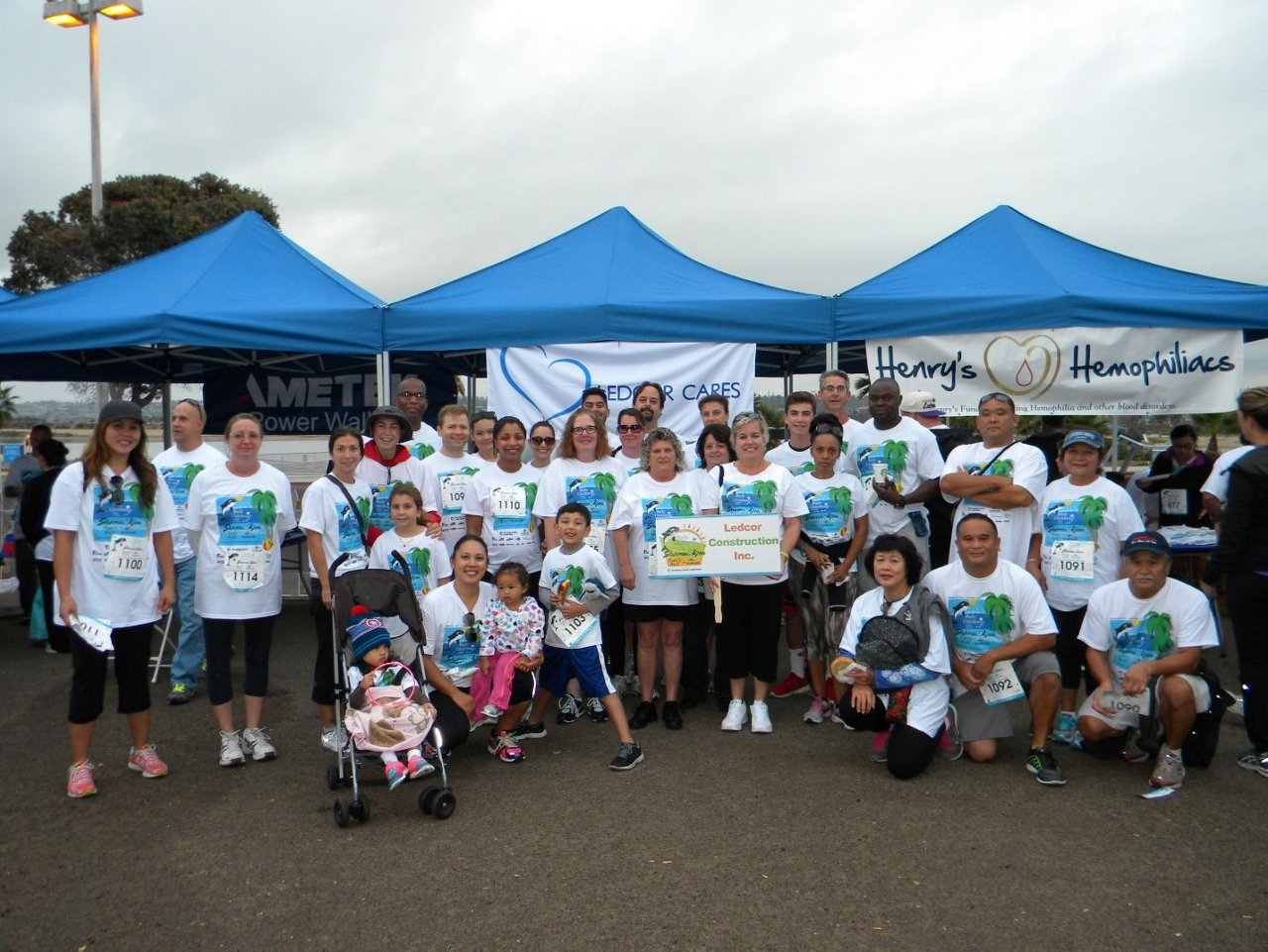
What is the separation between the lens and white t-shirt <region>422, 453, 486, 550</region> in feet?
19.5

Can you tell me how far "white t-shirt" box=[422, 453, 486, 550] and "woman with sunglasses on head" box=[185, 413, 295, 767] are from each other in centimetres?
125

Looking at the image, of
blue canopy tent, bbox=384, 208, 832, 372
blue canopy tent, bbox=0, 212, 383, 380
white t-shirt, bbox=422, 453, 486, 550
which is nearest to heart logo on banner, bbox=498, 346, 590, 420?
blue canopy tent, bbox=384, 208, 832, 372

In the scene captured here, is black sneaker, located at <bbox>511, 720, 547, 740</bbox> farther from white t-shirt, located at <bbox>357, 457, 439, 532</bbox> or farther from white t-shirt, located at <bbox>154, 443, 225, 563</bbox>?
white t-shirt, located at <bbox>154, 443, 225, 563</bbox>

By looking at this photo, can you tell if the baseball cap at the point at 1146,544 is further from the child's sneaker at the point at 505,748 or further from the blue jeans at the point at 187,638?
the blue jeans at the point at 187,638

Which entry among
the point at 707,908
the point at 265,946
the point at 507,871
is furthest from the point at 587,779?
the point at 265,946

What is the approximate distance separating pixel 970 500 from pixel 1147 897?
2.46 metres

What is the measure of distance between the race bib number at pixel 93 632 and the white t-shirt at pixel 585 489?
2222 millimetres

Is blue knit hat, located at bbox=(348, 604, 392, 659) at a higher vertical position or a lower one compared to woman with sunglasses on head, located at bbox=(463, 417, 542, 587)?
lower

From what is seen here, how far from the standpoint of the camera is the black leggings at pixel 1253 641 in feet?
14.2

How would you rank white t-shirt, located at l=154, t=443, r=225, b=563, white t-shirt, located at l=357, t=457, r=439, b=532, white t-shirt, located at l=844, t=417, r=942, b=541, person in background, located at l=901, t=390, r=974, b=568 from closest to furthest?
1. white t-shirt, located at l=357, t=457, r=439, b=532
2. white t-shirt, located at l=844, t=417, r=942, b=541
3. white t-shirt, located at l=154, t=443, r=225, b=563
4. person in background, located at l=901, t=390, r=974, b=568

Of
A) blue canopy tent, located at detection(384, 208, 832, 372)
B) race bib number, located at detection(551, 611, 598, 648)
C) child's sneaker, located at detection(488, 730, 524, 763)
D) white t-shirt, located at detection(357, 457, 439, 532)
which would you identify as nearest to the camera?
child's sneaker, located at detection(488, 730, 524, 763)

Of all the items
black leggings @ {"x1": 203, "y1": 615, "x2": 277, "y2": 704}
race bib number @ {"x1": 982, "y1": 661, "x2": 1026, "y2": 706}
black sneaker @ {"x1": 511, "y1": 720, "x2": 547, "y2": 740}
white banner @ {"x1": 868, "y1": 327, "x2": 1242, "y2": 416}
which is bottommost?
black sneaker @ {"x1": 511, "y1": 720, "x2": 547, "y2": 740}

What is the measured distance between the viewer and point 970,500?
534 centimetres

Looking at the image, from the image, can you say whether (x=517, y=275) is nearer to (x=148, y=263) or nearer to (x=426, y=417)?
(x=148, y=263)
